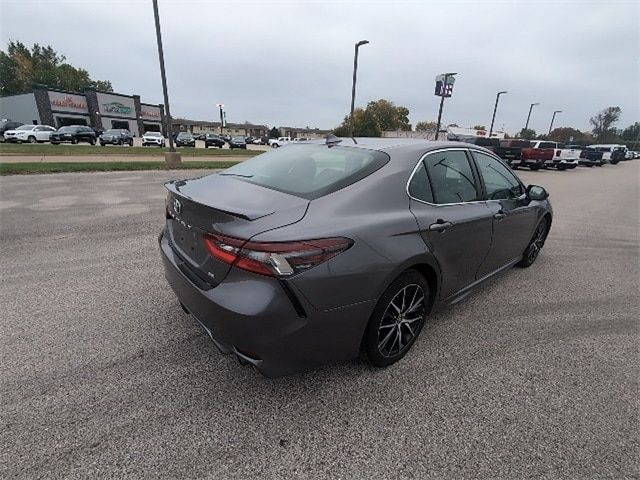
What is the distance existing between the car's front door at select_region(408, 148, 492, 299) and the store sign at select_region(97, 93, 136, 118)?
60850 mm

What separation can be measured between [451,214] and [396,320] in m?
0.93

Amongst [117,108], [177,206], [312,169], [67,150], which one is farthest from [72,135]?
[312,169]

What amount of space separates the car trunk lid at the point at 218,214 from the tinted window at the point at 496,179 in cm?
211

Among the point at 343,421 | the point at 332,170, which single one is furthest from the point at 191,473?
the point at 332,170

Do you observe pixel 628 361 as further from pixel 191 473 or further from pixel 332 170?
pixel 191 473

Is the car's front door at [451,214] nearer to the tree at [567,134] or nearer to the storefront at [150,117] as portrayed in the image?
Answer: the storefront at [150,117]

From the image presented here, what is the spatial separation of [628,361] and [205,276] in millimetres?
3310

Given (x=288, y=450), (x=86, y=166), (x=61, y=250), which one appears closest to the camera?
(x=288, y=450)

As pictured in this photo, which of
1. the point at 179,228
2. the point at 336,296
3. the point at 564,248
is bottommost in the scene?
the point at 564,248

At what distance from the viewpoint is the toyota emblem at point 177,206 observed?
2.35 m

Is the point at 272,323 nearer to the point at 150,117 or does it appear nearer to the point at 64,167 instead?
the point at 64,167

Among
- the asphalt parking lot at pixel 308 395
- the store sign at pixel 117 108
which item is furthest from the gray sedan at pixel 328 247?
the store sign at pixel 117 108

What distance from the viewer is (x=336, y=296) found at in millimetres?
1949

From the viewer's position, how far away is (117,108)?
2092 inches
